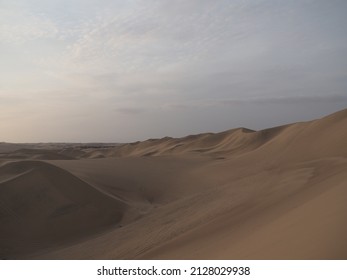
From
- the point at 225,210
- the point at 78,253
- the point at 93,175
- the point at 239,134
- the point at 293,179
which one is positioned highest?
the point at 239,134

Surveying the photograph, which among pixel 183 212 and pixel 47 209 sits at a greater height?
pixel 47 209

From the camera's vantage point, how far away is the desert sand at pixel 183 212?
16.3 ft

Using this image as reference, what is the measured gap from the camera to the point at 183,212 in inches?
388

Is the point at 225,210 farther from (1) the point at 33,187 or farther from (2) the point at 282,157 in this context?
(2) the point at 282,157

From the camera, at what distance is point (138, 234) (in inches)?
333

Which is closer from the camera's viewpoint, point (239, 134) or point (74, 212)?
point (74, 212)

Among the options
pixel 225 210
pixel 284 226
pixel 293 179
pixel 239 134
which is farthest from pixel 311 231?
pixel 239 134

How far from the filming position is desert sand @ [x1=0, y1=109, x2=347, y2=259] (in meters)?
4.98

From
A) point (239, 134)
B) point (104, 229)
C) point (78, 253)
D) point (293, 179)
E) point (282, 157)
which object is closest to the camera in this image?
point (78, 253)

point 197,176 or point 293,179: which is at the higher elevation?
point 197,176

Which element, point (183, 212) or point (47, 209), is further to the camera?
point (47, 209)

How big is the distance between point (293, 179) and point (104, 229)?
18.3ft

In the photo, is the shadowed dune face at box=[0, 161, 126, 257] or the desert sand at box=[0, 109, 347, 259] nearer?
the desert sand at box=[0, 109, 347, 259]

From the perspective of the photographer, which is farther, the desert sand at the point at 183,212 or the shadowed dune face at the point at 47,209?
the shadowed dune face at the point at 47,209
